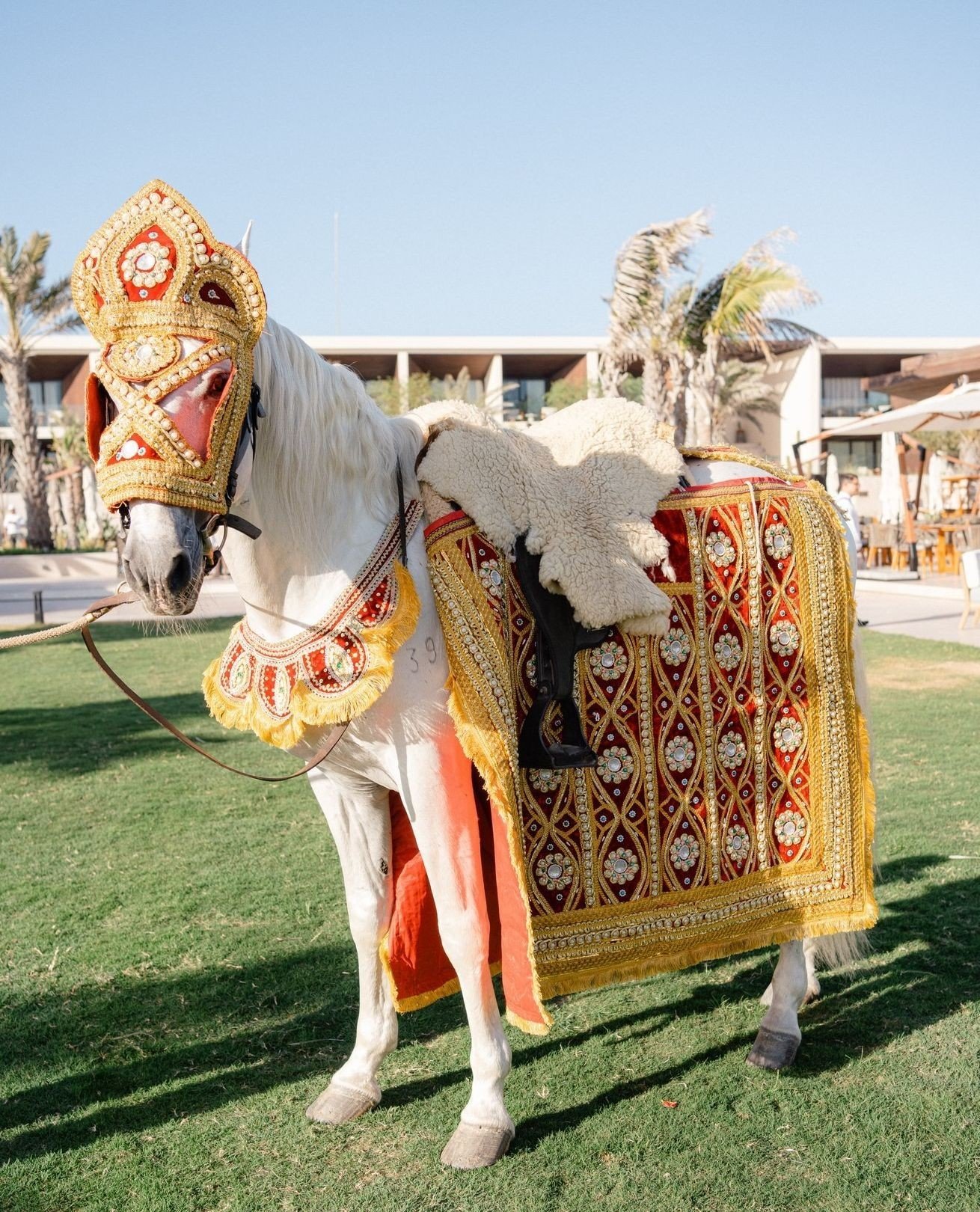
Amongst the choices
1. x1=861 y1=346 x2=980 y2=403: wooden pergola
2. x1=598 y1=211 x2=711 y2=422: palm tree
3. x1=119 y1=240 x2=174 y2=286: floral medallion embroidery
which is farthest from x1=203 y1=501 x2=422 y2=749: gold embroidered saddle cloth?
x1=861 y1=346 x2=980 y2=403: wooden pergola

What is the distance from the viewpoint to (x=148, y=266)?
2.06m

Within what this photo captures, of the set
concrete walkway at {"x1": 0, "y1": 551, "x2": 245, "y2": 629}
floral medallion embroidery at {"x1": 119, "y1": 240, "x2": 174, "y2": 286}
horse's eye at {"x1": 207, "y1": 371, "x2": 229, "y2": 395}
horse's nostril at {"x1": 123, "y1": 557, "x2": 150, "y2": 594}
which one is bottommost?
concrete walkway at {"x1": 0, "y1": 551, "x2": 245, "y2": 629}

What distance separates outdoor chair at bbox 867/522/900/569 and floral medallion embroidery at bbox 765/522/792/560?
638 inches

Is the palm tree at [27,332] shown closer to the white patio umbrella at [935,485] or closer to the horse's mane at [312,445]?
the white patio umbrella at [935,485]

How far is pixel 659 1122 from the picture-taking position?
2.76m

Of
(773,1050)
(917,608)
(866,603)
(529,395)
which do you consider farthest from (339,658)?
(529,395)

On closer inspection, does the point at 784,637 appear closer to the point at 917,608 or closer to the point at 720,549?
the point at 720,549

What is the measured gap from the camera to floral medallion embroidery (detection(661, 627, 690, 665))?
2855 millimetres

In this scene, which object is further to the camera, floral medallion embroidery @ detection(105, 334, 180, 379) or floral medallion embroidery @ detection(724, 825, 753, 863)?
floral medallion embroidery @ detection(724, 825, 753, 863)

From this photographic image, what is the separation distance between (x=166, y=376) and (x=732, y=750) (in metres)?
1.83

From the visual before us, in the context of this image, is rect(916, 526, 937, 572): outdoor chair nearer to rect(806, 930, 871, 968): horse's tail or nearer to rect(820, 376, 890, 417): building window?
rect(806, 930, 871, 968): horse's tail

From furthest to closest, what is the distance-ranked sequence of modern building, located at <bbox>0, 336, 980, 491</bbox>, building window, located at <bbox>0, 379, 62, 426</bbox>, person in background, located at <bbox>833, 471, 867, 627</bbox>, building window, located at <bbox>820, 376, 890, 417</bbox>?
building window, located at <bbox>0, 379, 62, 426</bbox>, building window, located at <bbox>820, 376, 890, 417</bbox>, modern building, located at <bbox>0, 336, 980, 491</bbox>, person in background, located at <bbox>833, 471, 867, 627</bbox>

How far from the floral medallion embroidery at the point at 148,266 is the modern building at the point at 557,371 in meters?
35.5

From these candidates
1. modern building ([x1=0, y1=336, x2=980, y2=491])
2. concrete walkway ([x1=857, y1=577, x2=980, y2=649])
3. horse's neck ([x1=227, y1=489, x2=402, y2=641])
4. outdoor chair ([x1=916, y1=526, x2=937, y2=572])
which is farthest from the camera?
modern building ([x1=0, y1=336, x2=980, y2=491])
